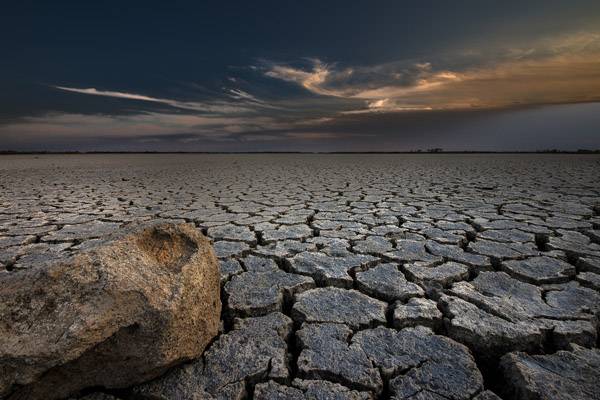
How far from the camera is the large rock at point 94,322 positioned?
786 millimetres

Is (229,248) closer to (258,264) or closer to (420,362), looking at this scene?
(258,264)

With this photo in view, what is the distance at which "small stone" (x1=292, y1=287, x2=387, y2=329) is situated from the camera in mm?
1292

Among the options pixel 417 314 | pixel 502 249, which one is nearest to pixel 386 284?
pixel 417 314

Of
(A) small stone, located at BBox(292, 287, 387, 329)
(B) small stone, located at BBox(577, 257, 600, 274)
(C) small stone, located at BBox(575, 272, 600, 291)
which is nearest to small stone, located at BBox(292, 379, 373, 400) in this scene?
(A) small stone, located at BBox(292, 287, 387, 329)

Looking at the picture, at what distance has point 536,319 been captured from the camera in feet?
4.16

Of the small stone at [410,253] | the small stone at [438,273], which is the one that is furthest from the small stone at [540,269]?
the small stone at [410,253]

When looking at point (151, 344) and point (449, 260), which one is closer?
point (151, 344)

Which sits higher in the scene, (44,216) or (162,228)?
(162,228)

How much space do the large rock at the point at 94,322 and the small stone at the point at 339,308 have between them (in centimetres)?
48

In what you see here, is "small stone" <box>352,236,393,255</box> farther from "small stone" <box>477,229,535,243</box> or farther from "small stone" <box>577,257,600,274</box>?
"small stone" <box>577,257,600,274</box>

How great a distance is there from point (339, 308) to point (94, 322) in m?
0.90

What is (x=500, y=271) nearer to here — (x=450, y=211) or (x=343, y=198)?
(x=450, y=211)

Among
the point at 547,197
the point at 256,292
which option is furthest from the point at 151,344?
the point at 547,197

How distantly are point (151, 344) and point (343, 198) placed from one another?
3703 mm
